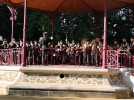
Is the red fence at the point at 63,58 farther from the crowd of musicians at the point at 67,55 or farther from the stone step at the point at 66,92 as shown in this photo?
the stone step at the point at 66,92

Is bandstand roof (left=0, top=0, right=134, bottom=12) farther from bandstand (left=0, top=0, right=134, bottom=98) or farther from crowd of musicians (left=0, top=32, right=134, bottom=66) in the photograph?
bandstand (left=0, top=0, right=134, bottom=98)

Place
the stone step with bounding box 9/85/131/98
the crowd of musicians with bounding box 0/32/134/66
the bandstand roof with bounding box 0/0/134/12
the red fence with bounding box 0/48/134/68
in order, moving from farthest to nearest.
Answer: the bandstand roof with bounding box 0/0/134/12, the crowd of musicians with bounding box 0/32/134/66, the red fence with bounding box 0/48/134/68, the stone step with bounding box 9/85/131/98

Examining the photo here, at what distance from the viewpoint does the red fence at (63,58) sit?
68.6 feet

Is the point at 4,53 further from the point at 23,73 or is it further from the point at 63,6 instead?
the point at 63,6

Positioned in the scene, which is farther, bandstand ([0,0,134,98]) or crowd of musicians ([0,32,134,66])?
crowd of musicians ([0,32,134,66])

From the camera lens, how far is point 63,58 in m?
23.4

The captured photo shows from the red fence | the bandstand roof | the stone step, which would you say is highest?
the bandstand roof

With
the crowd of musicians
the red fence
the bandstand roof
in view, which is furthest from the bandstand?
the bandstand roof

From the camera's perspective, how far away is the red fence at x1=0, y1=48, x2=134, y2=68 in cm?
2092

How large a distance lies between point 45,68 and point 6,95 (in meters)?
1.97

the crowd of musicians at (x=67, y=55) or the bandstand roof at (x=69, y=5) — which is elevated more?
the bandstand roof at (x=69, y=5)

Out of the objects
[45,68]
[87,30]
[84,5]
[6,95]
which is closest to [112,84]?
[45,68]

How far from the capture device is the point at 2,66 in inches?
856

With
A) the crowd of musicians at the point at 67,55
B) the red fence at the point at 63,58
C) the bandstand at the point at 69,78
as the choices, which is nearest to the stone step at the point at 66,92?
the bandstand at the point at 69,78
